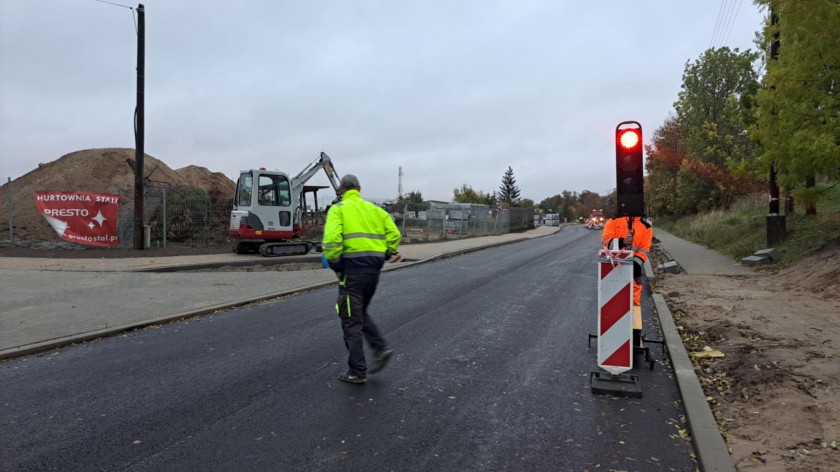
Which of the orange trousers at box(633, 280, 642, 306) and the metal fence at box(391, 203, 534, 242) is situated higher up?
the metal fence at box(391, 203, 534, 242)

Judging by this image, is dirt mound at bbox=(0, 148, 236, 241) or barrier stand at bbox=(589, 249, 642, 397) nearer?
barrier stand at bbox=(589, 249, 642, 397)

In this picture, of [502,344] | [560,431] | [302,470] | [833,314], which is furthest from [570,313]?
[302,470]

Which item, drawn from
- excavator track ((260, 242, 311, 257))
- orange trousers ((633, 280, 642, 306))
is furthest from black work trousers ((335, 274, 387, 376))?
excavator track ((260, 242, 311, 257))

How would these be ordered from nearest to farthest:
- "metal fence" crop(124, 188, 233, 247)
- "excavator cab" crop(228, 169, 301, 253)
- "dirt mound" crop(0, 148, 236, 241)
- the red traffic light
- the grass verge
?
the red traffic light
the grass verge
"excavator cab" crop(228, 169, 301, 253)
"metal fence" crop(124, 188, 233, 247)
"dirt mound" crop(0, 148, 236, 241)

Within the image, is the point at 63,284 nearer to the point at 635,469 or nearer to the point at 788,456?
the point at 635,469

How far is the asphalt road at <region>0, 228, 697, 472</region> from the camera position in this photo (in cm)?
328

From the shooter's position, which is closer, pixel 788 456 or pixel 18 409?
pixel 788 456

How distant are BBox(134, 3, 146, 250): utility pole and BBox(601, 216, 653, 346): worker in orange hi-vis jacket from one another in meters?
16.6

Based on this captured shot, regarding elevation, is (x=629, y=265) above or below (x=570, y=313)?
above

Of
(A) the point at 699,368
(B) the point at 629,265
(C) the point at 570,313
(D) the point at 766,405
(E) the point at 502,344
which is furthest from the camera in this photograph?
(C) the point at 570,313

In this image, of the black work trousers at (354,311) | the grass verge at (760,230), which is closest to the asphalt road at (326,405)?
the black work trousers at (354,311)

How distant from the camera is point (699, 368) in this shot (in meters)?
5.05

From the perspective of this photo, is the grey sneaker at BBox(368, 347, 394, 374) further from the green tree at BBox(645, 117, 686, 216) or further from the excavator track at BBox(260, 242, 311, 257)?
the green tree at BBox(645, 117, 686, 216)

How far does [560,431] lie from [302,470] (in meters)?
1.83
